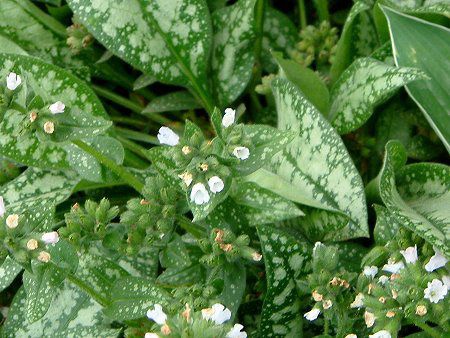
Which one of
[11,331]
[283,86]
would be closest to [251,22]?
[283,86]

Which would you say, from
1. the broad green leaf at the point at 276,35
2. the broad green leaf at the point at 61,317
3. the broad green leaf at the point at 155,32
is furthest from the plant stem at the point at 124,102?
the broad green leaf at the point at 61,317

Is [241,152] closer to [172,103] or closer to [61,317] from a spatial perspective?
[61,317]

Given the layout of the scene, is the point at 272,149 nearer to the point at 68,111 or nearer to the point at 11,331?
the point at 68,111

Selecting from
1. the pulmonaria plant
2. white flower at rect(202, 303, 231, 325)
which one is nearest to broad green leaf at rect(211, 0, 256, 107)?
the pulmonaria plant

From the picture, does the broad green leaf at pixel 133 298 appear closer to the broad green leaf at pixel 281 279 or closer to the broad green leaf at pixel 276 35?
the broad green leaf at pixel 281 279

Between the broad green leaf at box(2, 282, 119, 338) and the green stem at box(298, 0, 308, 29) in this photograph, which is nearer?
the broad green leaf at box(2, 282, 119, 338)

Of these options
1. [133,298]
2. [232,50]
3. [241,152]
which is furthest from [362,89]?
[133,298]

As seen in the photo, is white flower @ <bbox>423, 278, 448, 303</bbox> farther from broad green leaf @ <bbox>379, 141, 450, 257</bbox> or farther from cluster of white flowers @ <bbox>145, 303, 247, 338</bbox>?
cluster of white flowers @ <bbox>145, 303, 247, 338</bbox>
